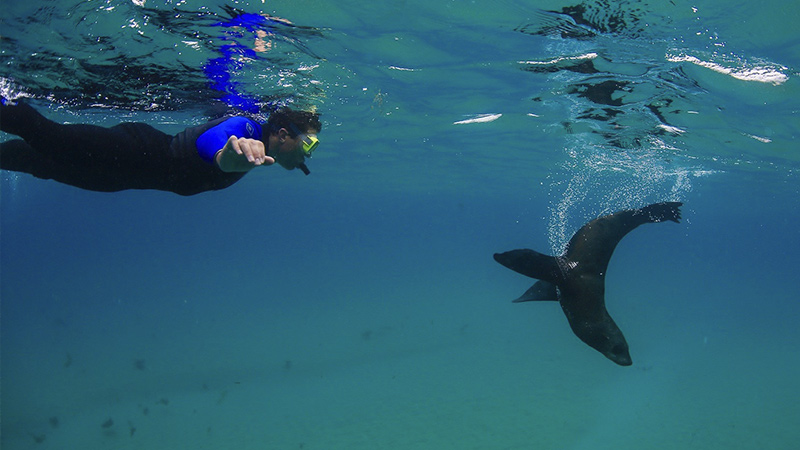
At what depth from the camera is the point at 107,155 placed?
4.40 m

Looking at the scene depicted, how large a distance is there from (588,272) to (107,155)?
18.9ft

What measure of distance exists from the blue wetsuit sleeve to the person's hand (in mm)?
191

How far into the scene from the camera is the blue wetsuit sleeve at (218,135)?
4.20m

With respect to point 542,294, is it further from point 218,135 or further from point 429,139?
point 429,139

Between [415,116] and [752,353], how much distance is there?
89.8 ft

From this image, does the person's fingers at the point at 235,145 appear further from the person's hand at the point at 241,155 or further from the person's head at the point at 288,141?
the person's head at the point at 288,141

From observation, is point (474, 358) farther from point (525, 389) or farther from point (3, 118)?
point (3, 118)

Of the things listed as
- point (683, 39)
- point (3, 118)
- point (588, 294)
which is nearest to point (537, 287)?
point (588, 294)

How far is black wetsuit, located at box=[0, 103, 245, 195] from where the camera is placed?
409 cm

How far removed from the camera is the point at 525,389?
17.7m

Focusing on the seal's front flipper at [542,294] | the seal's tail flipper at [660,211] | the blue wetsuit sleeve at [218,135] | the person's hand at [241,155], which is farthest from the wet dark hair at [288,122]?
the seal's tail flipper at [660,211]

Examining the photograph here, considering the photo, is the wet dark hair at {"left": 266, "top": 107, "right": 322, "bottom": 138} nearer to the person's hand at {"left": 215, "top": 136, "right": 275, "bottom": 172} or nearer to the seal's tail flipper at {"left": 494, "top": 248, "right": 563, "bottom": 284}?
the person's hand at {"left": 215, "top": 136, "right": 275, "bottom": 172}

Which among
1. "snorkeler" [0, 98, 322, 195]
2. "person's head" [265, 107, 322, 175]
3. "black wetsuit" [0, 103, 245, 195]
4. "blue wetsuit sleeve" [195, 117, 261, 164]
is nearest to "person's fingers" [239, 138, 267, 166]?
"snorkeler" [0, 98, 322, 195]

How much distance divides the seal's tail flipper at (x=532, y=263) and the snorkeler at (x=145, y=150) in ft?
8.80
